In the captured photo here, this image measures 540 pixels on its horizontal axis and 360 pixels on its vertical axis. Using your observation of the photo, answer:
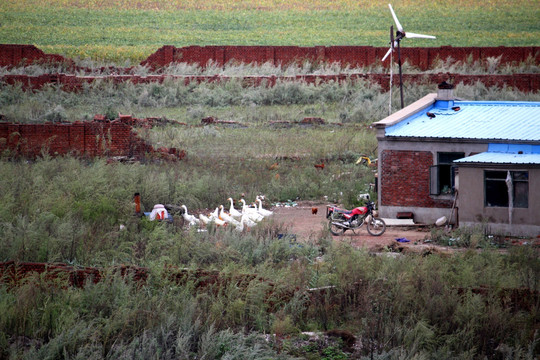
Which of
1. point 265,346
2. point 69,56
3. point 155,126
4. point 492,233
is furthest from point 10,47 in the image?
point 265,346

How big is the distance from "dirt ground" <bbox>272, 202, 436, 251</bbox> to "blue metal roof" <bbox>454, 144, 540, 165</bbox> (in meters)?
2.14

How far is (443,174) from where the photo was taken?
1959 centimetres

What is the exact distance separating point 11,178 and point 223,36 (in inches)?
1838

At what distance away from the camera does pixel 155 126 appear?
31.9 m

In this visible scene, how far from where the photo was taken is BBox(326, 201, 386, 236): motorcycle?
18.0 m

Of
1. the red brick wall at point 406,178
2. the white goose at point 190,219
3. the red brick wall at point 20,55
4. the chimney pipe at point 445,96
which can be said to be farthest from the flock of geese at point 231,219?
the red brick wall at point 20,55

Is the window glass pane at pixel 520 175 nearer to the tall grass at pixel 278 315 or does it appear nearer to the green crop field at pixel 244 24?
the tall grass at pixel 278 315

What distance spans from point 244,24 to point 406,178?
52.9 meters

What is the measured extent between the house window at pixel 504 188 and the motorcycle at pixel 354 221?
260cm

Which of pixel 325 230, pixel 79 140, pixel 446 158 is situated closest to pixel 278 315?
pixel 325 230

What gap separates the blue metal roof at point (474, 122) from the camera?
19250mm

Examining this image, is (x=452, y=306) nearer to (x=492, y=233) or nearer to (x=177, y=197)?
(x=492, y=233)

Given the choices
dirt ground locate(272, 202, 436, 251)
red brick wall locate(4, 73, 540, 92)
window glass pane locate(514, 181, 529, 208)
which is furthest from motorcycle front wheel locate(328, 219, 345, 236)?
red brick wall locate(4, 73, 540, 92)

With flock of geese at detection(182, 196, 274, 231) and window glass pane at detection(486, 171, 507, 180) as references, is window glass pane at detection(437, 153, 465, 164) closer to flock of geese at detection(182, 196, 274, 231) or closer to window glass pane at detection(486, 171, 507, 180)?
window glass pane at detection(486, 171, 507, 180)
